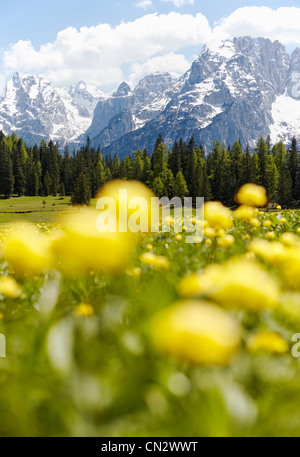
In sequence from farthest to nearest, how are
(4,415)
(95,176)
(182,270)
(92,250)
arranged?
(95,176), (182,270), (92,250), (4,415)

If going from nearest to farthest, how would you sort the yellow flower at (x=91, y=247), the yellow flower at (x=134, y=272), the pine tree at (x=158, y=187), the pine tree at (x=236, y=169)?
1. the yellow flower at (x=91, y=247)
2. the yellow flower at (x=134, y=272)
3. the pine tree at (x=158, y=187)
4. the pine tree at (x=236, y=169)

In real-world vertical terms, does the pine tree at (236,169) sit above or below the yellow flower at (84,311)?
above

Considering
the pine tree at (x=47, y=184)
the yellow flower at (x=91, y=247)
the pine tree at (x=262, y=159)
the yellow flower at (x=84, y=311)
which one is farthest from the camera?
the pine tree at (x=47, y=184)

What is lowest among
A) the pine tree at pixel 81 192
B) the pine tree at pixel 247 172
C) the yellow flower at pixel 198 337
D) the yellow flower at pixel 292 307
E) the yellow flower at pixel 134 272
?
the yellow flower at pixel 292 307

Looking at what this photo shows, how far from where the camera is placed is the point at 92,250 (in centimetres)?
209

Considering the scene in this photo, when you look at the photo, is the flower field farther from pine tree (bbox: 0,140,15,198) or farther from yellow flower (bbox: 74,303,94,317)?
pine tree (bbox: 0,140,15,198)

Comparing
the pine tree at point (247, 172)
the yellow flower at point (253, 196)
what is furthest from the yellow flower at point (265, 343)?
the pine tree at point (247, 172)

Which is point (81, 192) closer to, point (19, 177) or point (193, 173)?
point (193, 173)

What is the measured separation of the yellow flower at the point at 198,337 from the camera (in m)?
1.12

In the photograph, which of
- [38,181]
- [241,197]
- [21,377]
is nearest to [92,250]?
[21,377]

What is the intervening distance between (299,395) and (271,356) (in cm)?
44

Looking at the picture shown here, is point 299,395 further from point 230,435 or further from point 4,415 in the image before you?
point 4,415

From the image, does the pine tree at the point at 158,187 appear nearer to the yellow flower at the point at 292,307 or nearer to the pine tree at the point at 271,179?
the pine tree at the point at 271,179

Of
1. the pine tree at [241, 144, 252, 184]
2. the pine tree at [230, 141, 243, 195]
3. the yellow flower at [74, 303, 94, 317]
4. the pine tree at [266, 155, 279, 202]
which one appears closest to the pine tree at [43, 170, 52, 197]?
the pine tree at [230, 141, 243, 195]
